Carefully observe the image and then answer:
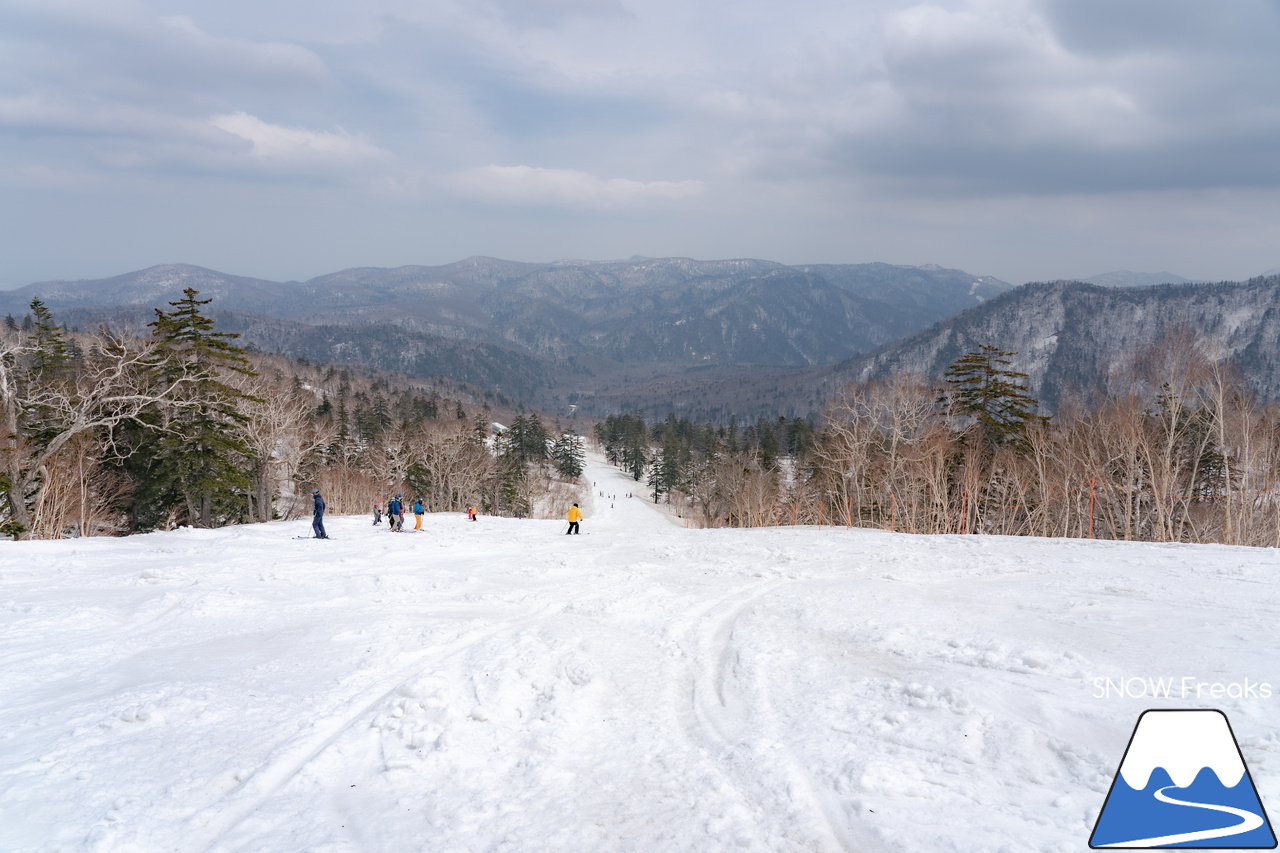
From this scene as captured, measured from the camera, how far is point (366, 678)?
27.2 feet

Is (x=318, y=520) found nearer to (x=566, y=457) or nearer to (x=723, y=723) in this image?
(x=723, y=723)

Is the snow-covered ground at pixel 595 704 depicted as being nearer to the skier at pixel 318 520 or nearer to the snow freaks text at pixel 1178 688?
the snow freaks text at pixel 1178 688

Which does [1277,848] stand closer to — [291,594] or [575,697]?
[575,697]

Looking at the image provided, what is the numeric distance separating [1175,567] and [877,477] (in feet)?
93.5

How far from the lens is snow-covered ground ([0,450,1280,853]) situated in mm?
5328

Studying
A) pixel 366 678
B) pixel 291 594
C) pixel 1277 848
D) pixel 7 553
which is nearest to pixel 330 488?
pixel 7 553

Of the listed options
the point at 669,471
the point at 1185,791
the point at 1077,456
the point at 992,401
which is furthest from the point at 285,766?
the point at 669,471

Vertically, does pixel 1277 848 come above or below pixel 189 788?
above

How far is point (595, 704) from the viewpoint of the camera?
26.0ft

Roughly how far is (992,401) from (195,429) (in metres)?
43.3

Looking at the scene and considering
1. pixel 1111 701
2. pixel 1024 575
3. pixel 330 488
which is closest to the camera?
pixel 1111 701

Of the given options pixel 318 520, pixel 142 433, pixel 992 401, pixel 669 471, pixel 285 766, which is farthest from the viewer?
pixel 669 471

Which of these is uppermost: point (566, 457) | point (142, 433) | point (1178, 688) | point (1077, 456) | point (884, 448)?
point (142, 433)

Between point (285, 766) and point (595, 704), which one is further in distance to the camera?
point (595, 704)
